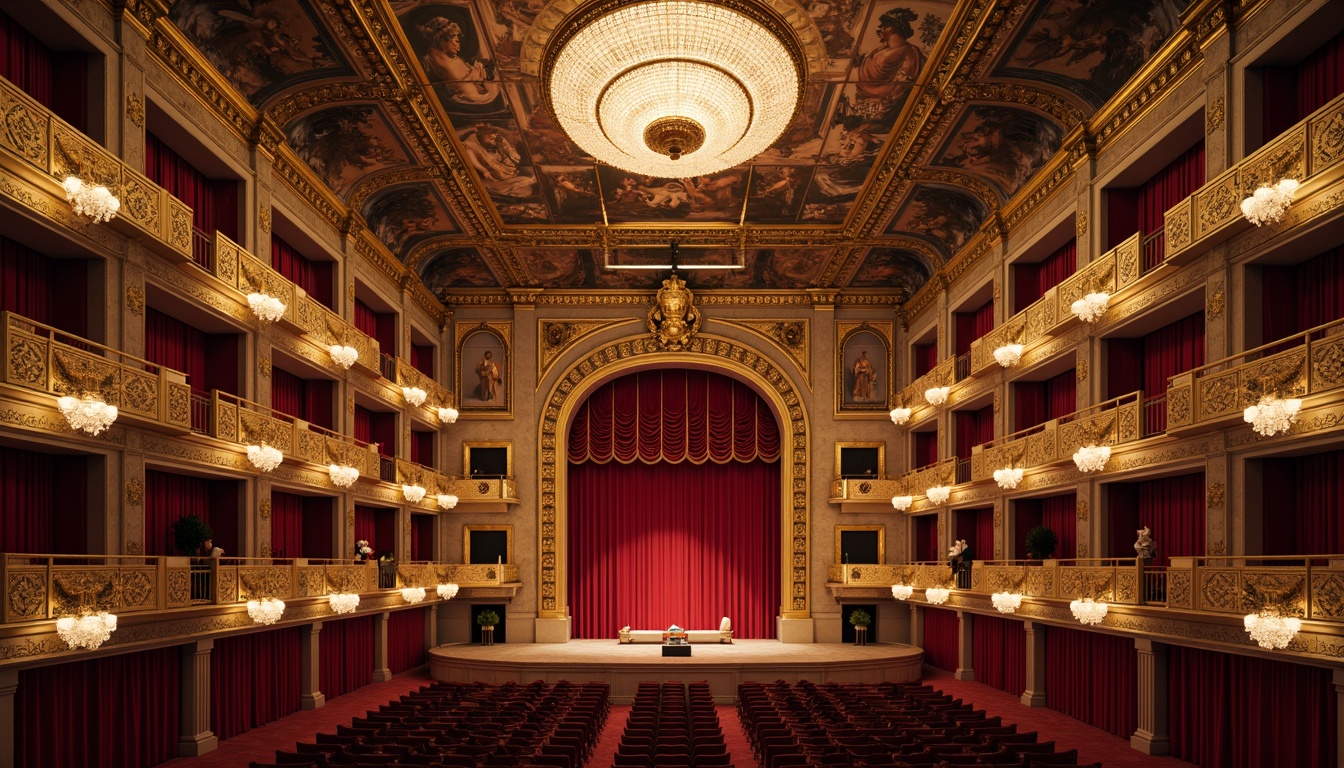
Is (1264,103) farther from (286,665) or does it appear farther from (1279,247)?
(286,665)

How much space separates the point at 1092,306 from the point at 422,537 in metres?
20.8

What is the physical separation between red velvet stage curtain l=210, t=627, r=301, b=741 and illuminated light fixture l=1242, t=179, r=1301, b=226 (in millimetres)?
16592

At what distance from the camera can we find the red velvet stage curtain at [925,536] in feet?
102

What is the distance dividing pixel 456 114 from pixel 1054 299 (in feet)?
38.8

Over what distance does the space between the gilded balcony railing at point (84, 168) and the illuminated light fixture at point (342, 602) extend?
7820 millimetres

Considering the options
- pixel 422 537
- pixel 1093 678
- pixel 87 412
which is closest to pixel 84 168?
pixel 87 412

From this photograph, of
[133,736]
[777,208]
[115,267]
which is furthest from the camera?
[777,208]

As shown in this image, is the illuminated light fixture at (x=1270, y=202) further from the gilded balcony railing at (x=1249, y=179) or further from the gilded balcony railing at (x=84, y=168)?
the gilded balcony railing at (x=84, y=168)

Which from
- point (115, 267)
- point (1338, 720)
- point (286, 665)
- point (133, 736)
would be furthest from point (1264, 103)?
point (286, 665)

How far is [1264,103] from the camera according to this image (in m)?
14.1

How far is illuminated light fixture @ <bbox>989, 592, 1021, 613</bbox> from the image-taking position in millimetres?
20203

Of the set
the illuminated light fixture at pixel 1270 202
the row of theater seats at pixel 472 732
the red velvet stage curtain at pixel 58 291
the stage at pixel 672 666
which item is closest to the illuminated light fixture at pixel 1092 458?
the illuminated light fixture at pixel 1270 202

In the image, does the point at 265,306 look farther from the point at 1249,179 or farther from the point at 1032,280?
the point at 1032,280

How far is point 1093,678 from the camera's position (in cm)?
1966
